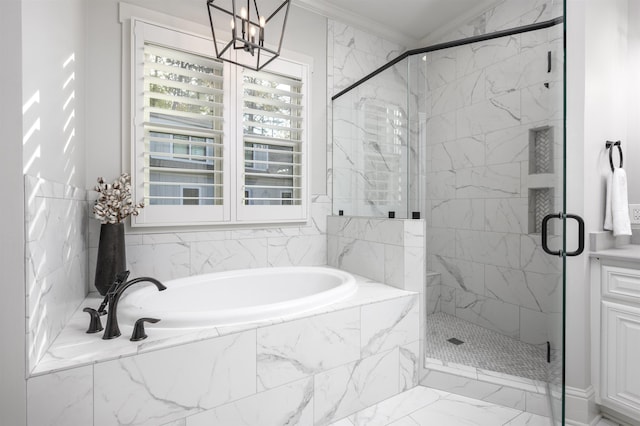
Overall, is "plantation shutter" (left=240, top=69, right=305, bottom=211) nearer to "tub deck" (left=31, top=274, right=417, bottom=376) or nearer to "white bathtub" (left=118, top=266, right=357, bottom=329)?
"white bathtub" (left=118, top=266, right=357, bottom=329)

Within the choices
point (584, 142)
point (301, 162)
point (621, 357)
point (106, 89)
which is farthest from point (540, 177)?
point (106, 89)

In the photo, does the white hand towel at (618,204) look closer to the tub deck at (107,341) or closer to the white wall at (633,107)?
the white wall at (633,107)

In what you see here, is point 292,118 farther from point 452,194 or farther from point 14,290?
point 14,290

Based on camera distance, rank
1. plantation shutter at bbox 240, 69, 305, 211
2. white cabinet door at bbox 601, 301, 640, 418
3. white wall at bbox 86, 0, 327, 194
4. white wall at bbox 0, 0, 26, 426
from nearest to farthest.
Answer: white wall at bbox 0, 0, 26, 426 < white cabinet door at bbox 601, 301, 640, 418 < white wall at bbox 86, 0, 327, 194 < plantation shutter at bbox 240, 69, 305, 211

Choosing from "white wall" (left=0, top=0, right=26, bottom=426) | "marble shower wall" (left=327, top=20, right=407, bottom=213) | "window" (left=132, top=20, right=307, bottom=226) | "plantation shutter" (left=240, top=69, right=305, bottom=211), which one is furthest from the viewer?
"plantation shutter" (left=240, top=69, right=305, bottom=211)

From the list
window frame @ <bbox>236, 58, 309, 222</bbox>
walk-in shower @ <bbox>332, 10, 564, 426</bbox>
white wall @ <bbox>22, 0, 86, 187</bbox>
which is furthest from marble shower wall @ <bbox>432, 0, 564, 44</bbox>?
white wall @ <bbox>22, 0, 86, 187</bbox>

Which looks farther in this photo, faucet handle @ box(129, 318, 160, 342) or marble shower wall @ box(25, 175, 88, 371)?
faucet handle @ box(129, 318, 160, 342)

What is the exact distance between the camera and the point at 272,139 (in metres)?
2.45

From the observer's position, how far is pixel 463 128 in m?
2.25

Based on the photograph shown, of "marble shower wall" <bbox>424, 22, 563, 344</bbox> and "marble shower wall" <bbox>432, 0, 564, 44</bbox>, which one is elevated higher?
"marble shower wall" <bbox>432, 0, 564, 44</bbox>

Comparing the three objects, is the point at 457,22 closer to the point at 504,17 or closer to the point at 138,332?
the point at 504,17

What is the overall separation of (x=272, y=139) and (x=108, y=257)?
1403 millimetres

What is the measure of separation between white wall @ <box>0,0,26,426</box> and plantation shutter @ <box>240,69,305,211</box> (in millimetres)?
1421

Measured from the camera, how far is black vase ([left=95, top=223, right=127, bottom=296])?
171 cm
